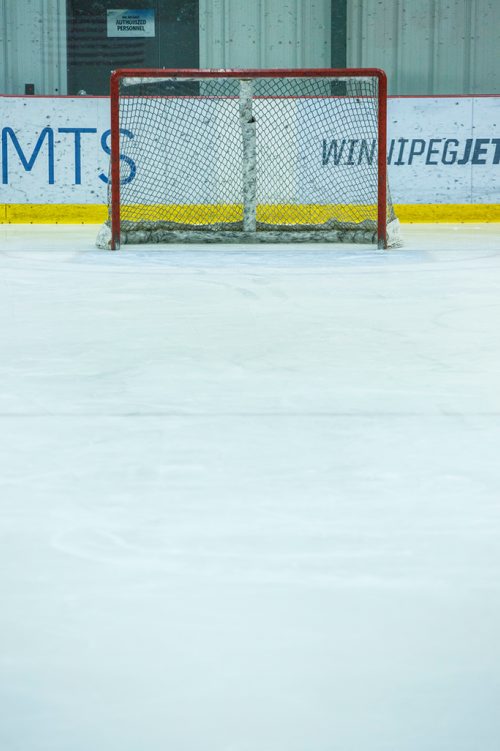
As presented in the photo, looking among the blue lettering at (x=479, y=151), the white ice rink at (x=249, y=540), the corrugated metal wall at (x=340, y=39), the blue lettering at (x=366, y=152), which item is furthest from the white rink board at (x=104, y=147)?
the white ice rink at (x=249, y=540)

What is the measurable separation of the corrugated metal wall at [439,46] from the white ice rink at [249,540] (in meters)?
10.3

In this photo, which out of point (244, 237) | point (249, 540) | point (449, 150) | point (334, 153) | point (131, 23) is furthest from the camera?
point (131, 23)

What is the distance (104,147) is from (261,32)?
3932 millimetres

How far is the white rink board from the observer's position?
10961mm

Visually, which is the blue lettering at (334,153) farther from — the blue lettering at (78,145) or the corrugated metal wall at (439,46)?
the corrugated metal wall at (439,46)

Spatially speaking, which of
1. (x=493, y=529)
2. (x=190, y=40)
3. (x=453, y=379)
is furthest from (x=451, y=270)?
(x=190, y=40)

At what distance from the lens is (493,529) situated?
2023 millimetres

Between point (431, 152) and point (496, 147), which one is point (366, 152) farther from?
point (496, 147)

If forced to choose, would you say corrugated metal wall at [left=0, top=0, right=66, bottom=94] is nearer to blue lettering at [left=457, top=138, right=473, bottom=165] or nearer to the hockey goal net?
the hockey goal net

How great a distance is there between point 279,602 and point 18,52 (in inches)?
524

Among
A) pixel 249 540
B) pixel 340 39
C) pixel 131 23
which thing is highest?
pixel 131 23

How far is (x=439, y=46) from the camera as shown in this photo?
1428 centimetres

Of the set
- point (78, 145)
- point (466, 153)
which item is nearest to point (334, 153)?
point (466, 153)

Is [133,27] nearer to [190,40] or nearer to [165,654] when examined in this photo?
[190,40]
